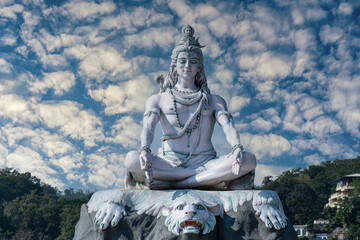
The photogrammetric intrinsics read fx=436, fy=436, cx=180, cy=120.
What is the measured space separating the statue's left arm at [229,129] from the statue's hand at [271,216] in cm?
67

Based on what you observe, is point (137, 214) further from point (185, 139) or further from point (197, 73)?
point (197, 73)

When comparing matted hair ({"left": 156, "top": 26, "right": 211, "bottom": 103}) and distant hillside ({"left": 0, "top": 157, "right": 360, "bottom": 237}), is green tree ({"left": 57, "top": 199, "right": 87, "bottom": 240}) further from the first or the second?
matted hair ({"left": 156, "top": 26, "right": 211, "bottom": 103})

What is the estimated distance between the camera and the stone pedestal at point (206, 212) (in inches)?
226

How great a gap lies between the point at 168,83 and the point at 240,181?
7.72ft

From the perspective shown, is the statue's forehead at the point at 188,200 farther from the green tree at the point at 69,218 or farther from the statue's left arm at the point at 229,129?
the green tree at the point at 69,218

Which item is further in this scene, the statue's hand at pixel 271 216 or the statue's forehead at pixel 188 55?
the statue's forehead at pixel 188 55

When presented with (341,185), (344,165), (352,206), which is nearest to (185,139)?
(352,206)

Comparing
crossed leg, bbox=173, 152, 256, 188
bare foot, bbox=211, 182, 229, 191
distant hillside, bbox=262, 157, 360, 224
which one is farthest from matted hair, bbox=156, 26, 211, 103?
distant hillside, bbox=262, 157, 360, 224

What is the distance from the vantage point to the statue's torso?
23.8 feet

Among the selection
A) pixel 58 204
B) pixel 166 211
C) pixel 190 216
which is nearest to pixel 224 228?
pixel 190 216

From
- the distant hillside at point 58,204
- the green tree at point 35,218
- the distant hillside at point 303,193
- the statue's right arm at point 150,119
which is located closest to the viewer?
the statue's right arm at point 150,119

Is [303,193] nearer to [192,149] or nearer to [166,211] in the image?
[192,149]

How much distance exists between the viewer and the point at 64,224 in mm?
30156

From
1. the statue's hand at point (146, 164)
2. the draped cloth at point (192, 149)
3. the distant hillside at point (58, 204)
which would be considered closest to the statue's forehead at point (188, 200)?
the statue's hand at point (146, 164)
